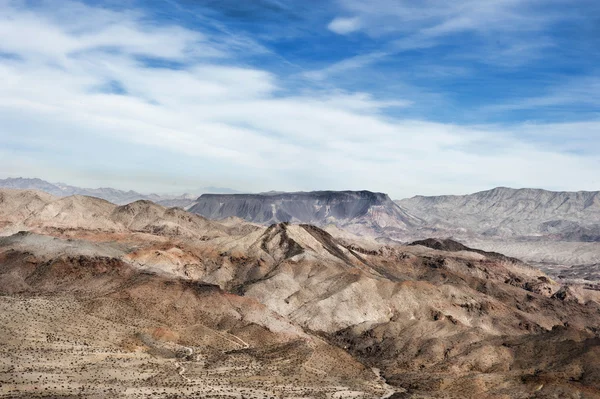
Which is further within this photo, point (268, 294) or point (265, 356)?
point (268, 294)

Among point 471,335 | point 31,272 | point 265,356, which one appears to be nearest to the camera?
point 265,356

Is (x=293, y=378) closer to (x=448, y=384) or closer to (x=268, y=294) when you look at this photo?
(x=448, y=384)

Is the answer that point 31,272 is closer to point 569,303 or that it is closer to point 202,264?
point 202,264

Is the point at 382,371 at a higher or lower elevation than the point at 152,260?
lower

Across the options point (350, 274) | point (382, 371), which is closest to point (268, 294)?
point (350, 274)

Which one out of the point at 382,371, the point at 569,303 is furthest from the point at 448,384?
the point at 569,303

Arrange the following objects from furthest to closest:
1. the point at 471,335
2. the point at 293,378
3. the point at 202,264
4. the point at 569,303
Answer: the point at 569,303 → the point at 202,264 → the point at 471,335 → the point at 293,378
